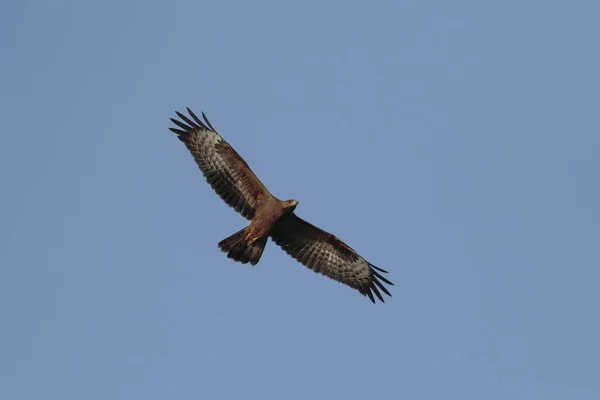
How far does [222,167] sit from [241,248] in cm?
177

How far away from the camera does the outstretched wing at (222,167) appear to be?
72.0 ft

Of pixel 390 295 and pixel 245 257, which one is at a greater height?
pixel 390 295

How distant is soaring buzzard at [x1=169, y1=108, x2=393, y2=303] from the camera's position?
2180 cm

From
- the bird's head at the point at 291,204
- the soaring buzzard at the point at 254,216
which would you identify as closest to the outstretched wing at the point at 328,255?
the soaring buzzard at the point at 254,216

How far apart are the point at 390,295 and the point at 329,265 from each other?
1569 mm

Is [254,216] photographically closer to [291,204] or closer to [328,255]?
[291,204]

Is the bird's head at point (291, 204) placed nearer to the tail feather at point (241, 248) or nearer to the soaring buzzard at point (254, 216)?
the soaring buzzard at point (254, 216)

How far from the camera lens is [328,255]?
23.3 metres

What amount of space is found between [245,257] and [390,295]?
3736 millimetres

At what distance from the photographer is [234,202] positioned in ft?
72.9

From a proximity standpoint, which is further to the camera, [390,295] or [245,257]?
[390,295]

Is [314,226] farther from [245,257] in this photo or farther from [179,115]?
[179,115]

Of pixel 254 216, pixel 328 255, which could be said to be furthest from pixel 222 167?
pixel 328 255

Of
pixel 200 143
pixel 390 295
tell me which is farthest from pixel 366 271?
pixel 200 143
